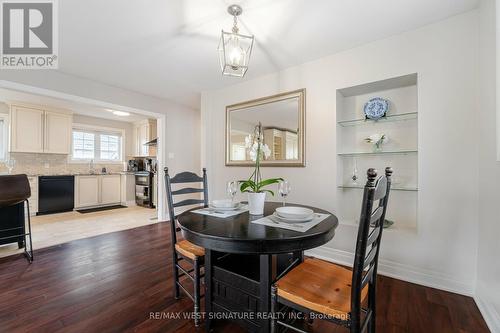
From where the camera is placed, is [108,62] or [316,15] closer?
[316,15]

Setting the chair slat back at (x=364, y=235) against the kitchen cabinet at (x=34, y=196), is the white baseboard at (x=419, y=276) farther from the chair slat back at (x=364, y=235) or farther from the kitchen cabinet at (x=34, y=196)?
the kitchen cabinet at (x=34, y=196)

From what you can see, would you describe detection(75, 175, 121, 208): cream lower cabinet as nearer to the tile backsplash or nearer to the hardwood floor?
the tile backsplash

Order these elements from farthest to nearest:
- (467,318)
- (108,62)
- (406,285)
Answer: (108,62) < (406,285) < (467,318)

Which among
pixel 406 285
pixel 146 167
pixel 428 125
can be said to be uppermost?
pixel 428 125

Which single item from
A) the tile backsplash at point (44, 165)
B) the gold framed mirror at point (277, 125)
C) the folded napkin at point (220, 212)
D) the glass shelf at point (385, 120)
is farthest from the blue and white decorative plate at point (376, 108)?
the tile backsplash at point (44, 165)

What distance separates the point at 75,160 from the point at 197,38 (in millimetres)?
5285

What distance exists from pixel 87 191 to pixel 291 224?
5.78 m

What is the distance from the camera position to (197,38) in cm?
224

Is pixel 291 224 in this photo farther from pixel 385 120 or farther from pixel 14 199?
pixel 14 199

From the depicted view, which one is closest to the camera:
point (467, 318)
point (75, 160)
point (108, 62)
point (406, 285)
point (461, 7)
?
point (467, 318)

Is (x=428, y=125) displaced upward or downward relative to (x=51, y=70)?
downward

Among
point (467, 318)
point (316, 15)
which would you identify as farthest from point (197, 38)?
point (467, 318)

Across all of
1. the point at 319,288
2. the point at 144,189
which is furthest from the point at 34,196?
the point at 319,288

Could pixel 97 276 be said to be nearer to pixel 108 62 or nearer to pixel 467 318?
pixel 108 62
